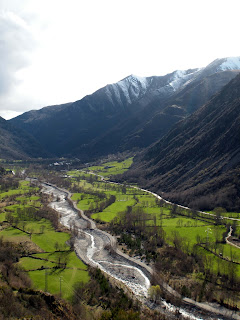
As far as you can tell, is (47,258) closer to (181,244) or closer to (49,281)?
(49,281)

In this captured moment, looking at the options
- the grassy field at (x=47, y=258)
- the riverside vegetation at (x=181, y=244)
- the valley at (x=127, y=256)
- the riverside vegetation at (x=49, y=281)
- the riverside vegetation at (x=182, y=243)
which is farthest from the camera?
the riverside vegetation at (x=182, y=243)

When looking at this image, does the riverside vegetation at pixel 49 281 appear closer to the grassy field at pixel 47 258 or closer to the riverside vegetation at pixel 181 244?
the grassy field at pixel 47 258

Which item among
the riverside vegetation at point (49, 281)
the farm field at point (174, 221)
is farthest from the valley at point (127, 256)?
the farm field at point (174, 221)

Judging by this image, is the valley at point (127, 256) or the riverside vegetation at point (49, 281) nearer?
the riverside vegetation at point (49, 281)

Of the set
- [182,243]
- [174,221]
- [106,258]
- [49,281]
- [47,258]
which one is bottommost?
[106,258]

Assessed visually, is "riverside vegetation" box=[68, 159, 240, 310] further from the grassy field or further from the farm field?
the grassy field

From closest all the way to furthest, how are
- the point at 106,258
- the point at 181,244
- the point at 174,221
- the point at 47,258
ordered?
1. the point at 47,258
2. the point at 106,258
3. the point at 181,244
4. the point at 174,221

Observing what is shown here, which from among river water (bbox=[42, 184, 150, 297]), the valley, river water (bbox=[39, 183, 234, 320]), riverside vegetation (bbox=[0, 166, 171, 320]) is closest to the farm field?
the valley

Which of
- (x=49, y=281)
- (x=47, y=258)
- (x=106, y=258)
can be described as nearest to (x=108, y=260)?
(x=106, y=258)

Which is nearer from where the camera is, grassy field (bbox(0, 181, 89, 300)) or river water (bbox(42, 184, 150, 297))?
grassy field (bbox(0, 181, 89, 300))
